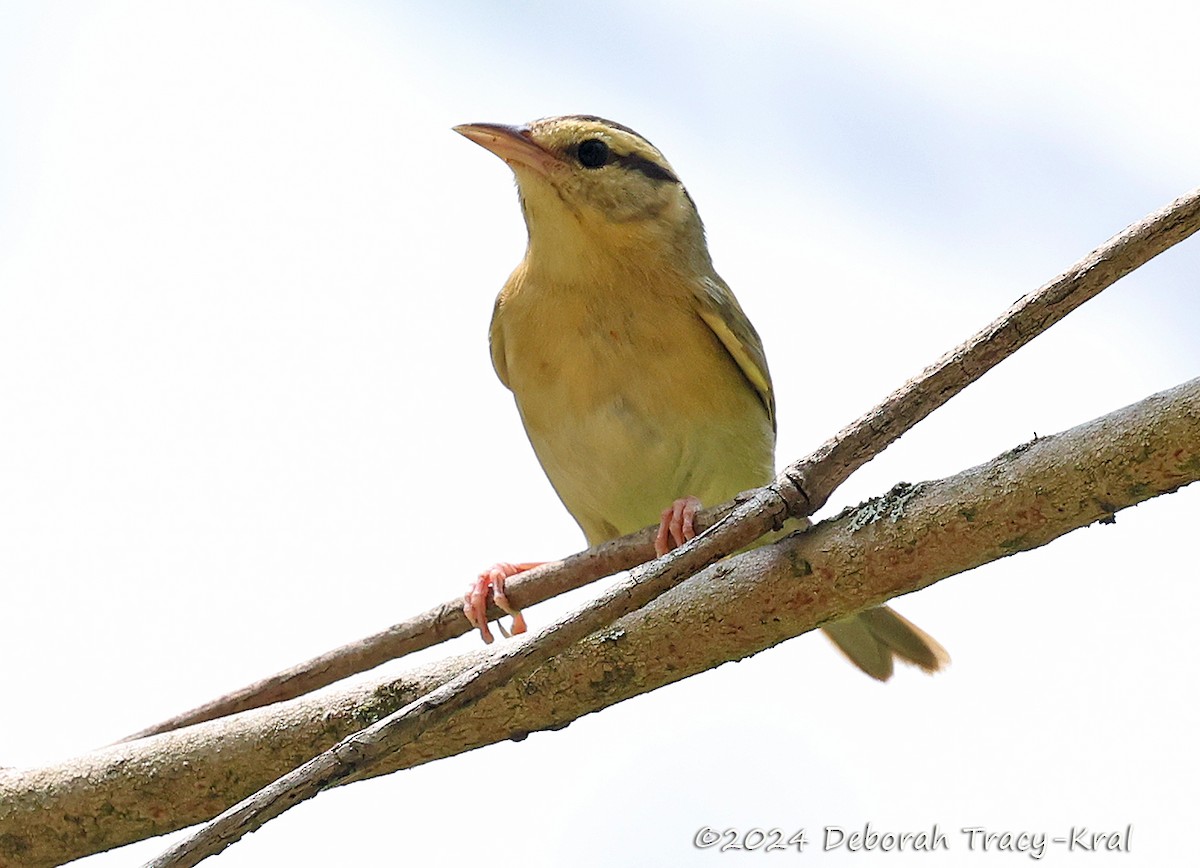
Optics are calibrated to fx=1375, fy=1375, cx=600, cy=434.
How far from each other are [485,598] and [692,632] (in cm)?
141

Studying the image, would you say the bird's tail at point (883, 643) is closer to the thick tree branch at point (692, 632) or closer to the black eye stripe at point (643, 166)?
the black eye stripe at point (643, 166)

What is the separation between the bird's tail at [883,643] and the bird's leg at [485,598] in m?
1.02

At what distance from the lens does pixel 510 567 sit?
4398 millimetres

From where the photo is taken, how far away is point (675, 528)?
3.71 metres

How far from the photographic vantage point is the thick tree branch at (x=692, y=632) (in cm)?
236

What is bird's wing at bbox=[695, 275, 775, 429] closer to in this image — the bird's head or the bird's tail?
the bird's head

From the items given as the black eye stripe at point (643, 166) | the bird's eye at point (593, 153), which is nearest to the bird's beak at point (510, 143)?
the bird's eye at point (593, 153)

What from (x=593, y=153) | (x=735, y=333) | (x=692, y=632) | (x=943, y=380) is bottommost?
(x=692, y=632)

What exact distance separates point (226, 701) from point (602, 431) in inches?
63.0

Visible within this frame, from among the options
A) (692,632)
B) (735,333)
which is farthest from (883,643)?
(692,632)

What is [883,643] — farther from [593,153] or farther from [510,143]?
[510,143]

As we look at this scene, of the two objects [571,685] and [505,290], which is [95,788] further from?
[505,290]

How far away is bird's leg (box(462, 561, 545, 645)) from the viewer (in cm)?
358

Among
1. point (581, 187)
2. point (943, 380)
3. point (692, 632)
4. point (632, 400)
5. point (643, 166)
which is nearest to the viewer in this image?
point (943, 380)
